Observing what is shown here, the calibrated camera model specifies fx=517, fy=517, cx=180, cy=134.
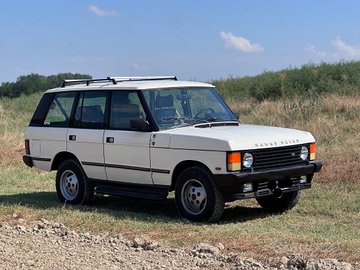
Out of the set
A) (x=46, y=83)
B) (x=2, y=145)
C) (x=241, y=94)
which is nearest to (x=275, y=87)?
(x=241, y=94)

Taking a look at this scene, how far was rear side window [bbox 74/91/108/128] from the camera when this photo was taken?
28.2 ft

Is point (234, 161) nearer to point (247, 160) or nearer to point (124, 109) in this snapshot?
point (247, 160)

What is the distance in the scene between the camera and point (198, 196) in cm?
737

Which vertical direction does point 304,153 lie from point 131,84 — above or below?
below

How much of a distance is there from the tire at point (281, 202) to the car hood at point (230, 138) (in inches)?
40.9

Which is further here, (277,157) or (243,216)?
(243,216)

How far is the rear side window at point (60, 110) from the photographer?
30.1ft

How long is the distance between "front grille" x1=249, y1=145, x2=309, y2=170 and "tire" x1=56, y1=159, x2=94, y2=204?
10.6ft

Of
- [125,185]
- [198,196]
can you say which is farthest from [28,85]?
[198,196]

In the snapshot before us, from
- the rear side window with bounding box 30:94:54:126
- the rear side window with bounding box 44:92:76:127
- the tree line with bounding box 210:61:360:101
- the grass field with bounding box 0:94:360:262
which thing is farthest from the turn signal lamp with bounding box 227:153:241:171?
the tree line with bounding box 210:61:360:101

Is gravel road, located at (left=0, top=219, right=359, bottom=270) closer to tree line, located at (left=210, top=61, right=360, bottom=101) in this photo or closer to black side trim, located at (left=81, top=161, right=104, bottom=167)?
black side trim, located at (left=81, top=161, right=104, bottom=167)

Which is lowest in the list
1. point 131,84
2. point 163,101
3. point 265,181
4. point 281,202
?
point 281,202

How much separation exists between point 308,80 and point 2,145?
2237cm

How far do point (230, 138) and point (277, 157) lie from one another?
841 millimetres
